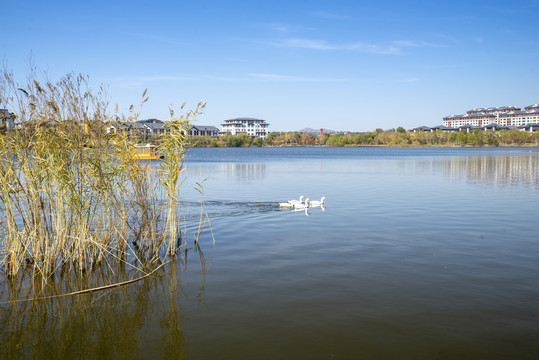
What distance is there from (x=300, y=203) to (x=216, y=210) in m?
3.36

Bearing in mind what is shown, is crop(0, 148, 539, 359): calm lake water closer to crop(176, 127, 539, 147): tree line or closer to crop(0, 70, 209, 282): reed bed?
crop(0, 70, 209, 282): reed bed

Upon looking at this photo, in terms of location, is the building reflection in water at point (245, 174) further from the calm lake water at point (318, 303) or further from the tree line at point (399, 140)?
the tree line at point (399, 140)

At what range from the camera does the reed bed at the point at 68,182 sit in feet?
25.0

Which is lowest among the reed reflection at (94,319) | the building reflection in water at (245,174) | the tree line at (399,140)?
the reed reflection at (94,319)

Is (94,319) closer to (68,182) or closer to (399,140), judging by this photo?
(68,182)

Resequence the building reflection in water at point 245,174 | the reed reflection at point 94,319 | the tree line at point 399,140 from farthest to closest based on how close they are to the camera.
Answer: the tree line at point 399,140 < the building reflection in water at point 245,174 < the reed reflection at point 94,319

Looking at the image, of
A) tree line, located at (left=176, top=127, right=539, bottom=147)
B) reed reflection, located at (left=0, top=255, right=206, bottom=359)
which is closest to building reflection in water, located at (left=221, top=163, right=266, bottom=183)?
reed reflection, located at (left=0, top=255, right=206, bottom=359)

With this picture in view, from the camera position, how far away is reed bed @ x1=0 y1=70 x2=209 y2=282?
25.0 ft

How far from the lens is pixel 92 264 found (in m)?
8.48

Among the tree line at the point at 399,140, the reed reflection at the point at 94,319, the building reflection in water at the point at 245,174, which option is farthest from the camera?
the tree line at the point at 399,140

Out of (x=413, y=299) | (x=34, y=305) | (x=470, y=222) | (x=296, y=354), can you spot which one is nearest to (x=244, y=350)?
(x=296, y=354)

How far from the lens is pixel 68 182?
7.59 m

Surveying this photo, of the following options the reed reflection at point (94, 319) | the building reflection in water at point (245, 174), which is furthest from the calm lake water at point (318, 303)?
the building reflection in water at point (245, 174)


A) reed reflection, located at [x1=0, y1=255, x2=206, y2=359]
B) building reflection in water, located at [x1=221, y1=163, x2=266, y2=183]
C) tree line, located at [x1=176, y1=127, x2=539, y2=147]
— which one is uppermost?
tree line, located at [x1=176, y1=127, x2=539, y2=147]
